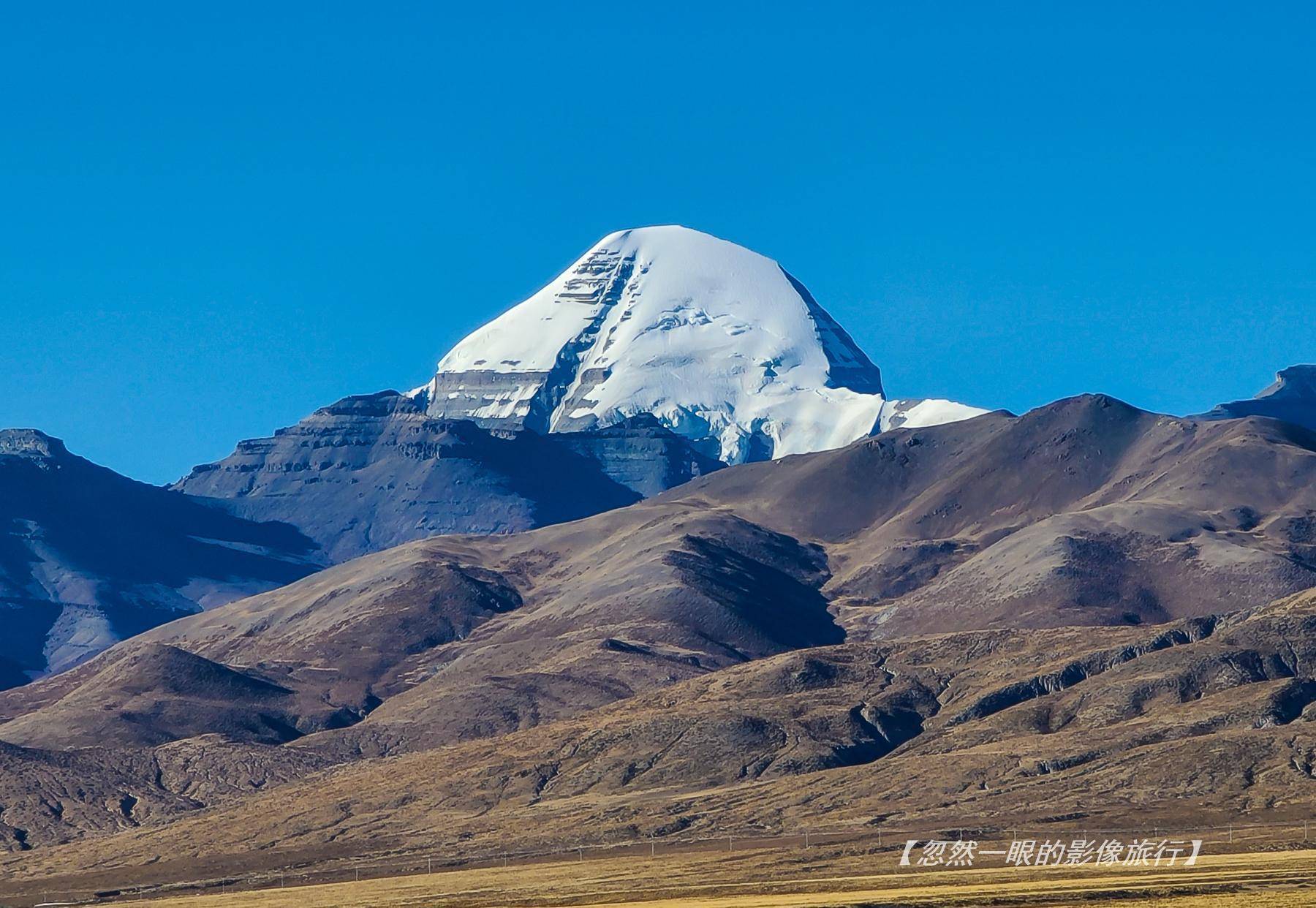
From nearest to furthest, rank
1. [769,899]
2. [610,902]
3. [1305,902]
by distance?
[1305,902], [769,899], [610,902]

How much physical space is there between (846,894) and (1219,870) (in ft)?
85.9

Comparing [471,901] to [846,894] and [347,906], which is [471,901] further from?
[846,894]

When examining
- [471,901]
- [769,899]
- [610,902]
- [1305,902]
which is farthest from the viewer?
[471,901]

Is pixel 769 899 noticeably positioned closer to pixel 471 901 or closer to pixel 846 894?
pixel 846 894

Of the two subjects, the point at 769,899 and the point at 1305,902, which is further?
the point at 769,899

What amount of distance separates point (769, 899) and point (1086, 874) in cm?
2378

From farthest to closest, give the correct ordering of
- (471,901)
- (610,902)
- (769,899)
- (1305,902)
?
(471,901)
(610,902)
(769,899)
(1305,902)

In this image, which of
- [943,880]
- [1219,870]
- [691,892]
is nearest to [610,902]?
[691,892]

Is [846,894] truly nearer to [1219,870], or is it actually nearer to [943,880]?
[943,880]

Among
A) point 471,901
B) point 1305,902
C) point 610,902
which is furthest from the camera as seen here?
point 471,901

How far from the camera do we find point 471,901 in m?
194

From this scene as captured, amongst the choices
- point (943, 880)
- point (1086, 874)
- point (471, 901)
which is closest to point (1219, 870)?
point (1086, 874)

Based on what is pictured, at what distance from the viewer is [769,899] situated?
168 metres

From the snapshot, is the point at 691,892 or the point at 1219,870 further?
the point at 691,892
